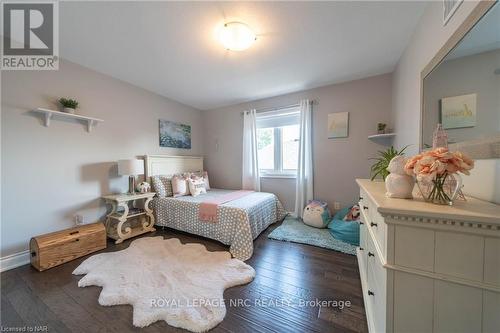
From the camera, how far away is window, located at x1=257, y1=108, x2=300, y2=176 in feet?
11.2

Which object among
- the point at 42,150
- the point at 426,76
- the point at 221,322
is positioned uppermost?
the point at 426,76

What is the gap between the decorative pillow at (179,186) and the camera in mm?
3090

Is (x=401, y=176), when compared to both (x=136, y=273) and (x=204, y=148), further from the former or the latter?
(x=204, y=148)

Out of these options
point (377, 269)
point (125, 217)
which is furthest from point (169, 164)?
point (377, 269)

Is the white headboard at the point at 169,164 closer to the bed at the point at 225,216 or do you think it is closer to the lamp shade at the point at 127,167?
the bed at the point at 225,216

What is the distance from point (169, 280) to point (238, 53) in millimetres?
2497

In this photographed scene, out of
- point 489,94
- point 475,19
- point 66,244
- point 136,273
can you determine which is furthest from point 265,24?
point 66,244

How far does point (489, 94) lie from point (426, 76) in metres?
0.76

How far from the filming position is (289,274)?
1789 millimetres

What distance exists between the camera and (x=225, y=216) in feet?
7.69

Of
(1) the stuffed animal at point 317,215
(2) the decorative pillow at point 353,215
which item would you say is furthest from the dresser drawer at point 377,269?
(1) the stuffed animal at point 317,215

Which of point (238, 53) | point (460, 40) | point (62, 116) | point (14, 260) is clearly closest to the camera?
point (460, 40)

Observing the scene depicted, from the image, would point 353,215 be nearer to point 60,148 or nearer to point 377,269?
point 377,269

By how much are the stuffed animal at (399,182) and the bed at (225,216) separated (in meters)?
1.59
